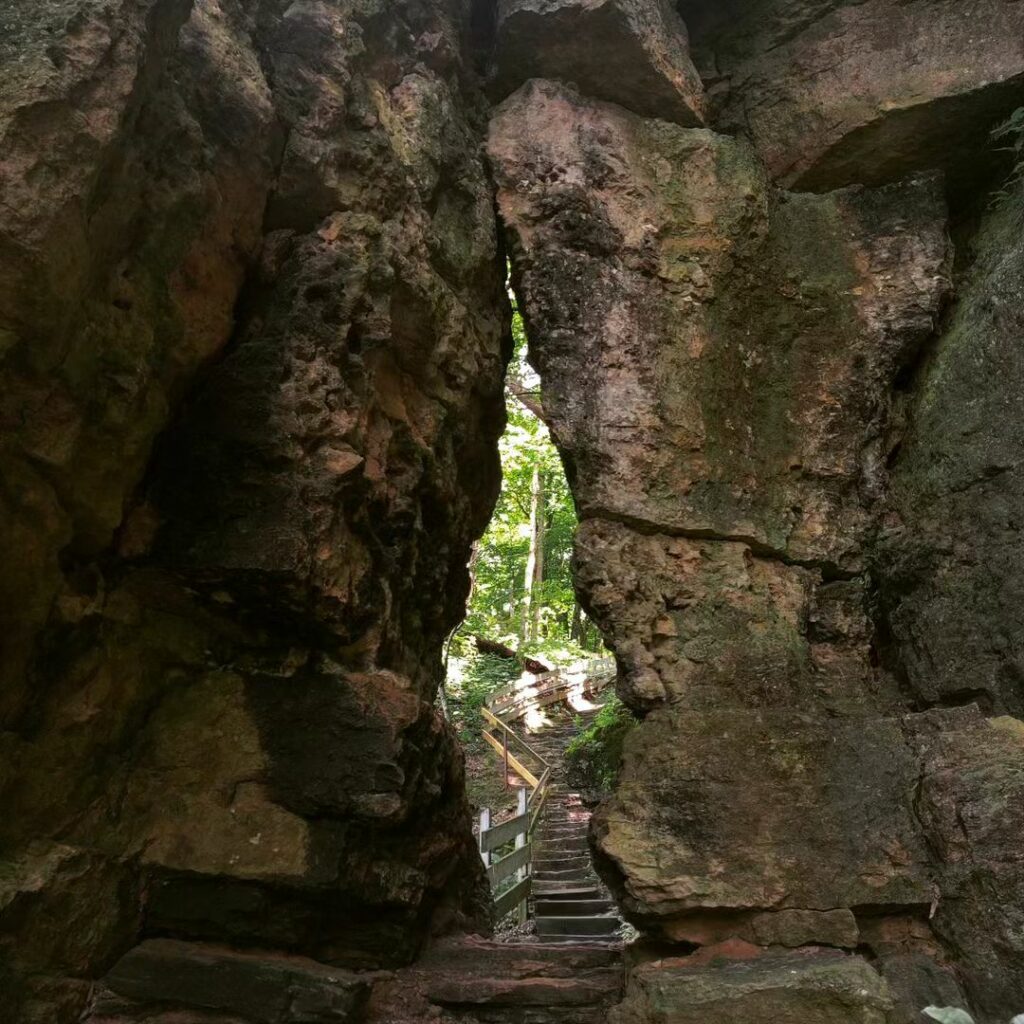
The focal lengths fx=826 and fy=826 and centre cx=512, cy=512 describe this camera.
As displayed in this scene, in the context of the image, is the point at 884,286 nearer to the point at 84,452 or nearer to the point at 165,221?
the point at 165,221

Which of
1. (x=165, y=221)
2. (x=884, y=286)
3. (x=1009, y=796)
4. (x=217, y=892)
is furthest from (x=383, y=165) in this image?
(x=1009, y=796)

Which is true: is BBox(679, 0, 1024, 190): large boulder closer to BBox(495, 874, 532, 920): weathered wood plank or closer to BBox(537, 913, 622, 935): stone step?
BBox(495, 874, 532, 920): weathered wood plank

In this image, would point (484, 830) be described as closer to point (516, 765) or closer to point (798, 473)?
point (798, 473)

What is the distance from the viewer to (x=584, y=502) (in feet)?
16.8

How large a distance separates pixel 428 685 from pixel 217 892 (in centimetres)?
234

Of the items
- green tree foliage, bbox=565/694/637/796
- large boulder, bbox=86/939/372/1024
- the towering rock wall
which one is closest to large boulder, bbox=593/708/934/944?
the towering rock wall

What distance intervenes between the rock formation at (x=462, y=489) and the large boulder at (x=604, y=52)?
3 cm

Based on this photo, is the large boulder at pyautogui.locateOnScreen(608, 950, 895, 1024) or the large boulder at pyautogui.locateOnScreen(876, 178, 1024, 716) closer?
the large boulder at pyautogui.locateOnScreen(608, 950, 895, 1024)

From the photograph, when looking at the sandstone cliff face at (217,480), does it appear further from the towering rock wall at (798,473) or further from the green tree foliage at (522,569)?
the green tree foliage at (522,569)

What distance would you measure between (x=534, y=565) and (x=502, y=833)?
12.6 meters

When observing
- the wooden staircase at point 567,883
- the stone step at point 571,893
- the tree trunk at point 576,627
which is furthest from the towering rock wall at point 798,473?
the tree trunk at point 576,627

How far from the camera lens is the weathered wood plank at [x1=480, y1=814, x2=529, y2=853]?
26.4ft

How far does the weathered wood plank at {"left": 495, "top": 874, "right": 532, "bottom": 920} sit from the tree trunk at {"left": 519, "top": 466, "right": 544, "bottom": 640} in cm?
1208

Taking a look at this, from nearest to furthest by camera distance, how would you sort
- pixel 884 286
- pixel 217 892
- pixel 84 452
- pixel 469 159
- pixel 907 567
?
pixel 84 452 < pixel 217 892 < pixel 907 567 < pixel 884 286 < pixel 469 159
